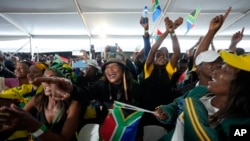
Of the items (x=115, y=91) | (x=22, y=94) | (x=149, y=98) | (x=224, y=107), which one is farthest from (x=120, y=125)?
(x=22, y=94)

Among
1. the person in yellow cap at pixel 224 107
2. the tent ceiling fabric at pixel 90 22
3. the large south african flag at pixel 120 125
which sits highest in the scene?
the tent ceiling fabric at pixel 90 22

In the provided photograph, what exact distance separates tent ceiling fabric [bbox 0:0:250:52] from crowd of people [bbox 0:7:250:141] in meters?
3.10

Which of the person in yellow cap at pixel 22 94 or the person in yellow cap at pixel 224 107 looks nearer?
the person in yellow cap at pixel 224 107

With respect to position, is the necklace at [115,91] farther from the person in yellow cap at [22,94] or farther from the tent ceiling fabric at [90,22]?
the tent ceiling fabric at [90,22]

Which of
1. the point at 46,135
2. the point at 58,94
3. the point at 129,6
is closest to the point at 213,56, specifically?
the point at 58,94

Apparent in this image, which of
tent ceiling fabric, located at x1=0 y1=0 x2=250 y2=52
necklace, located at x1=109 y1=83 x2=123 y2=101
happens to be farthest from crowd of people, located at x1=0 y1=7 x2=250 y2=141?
tent ceiling fabric, located at x1=0 y1=0 x2=250 y2=52

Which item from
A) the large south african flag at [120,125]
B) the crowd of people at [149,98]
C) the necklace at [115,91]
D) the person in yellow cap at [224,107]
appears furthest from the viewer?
the necklace at [115,91]

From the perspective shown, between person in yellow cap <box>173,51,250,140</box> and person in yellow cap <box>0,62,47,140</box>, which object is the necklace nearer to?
person in yellow cap <box>0,62,47,140</box>

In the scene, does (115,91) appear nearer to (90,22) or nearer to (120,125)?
(120,125)

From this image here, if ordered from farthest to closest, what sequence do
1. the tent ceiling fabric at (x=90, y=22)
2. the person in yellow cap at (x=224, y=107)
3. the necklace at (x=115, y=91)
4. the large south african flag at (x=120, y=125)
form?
the tent ceiling fabric at (x=90, y=22)
the necklace at (x=115, y=91)
the large south african flag at (x=120, y=125)
the person in yellow cap at (x=224, y=107)

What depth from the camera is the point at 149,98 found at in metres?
2.98

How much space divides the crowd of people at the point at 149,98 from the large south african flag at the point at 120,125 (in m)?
0.09

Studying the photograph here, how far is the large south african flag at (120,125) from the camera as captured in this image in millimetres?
2207

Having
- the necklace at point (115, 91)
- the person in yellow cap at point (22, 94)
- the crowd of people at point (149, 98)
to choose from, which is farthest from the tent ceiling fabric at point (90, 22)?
the necklace at point (115, 91)
